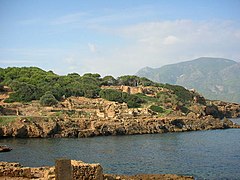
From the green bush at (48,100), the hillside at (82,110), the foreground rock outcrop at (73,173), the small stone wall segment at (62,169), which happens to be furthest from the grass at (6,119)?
the small stone wall segment at (62,169)

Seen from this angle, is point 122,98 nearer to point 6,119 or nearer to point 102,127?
point 102,127

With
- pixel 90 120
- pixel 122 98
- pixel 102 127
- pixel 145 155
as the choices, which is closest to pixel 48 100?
pixel 90 120

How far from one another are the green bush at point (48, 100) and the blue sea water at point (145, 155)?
16.6 meters

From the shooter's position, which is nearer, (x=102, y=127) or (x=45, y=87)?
(x=102, y=127)

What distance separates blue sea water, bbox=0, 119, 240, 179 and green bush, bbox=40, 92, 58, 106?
16.6m

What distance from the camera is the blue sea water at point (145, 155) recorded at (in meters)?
31.9

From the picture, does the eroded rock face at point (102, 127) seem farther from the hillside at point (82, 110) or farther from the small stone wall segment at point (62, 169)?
the small stone wall segment at point (62, 169)

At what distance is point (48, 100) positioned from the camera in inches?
2793

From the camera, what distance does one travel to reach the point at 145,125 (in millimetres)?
67438

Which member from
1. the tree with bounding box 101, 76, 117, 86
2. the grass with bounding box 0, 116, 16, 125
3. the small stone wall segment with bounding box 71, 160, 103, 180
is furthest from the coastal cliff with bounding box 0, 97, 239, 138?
the small stone wall segment with bounding box 71, 160, 103, 180

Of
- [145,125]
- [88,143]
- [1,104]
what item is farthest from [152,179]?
[1,104]

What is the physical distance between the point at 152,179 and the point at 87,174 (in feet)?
33.9

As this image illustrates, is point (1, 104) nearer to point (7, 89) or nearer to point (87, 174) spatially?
point (7, 89)

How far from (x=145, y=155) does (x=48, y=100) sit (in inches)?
1400
